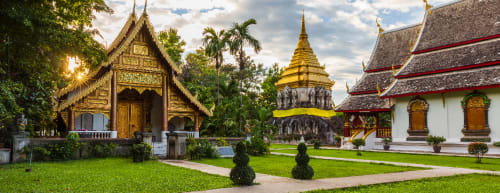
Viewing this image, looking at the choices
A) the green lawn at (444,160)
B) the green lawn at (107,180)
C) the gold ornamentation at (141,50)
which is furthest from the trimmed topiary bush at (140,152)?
the green lawn at (444,160)

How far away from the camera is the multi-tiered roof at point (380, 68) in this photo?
2533 cm

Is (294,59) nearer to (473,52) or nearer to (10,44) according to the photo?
(473,52)

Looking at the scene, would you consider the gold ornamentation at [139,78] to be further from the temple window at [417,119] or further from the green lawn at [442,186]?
the temple window at [417,119]

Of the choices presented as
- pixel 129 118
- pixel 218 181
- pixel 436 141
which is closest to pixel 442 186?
pixel 218 181

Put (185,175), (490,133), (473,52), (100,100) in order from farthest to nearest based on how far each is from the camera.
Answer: (473,52)
(490,133)
(100,100)
(185,175)

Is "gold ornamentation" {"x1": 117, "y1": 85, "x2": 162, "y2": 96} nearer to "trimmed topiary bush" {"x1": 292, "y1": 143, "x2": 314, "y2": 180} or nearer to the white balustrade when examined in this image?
the white balustrade

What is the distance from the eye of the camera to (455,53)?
68.8 feet

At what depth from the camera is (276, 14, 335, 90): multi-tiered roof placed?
37.4m

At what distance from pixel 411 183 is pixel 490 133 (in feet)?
42.4

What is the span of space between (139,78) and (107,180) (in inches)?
354

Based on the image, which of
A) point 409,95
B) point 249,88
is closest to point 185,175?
point 409,95

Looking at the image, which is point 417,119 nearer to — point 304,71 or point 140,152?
point 140,152

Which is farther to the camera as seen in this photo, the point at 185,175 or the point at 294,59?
the point at 294,59

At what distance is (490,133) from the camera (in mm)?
18391
